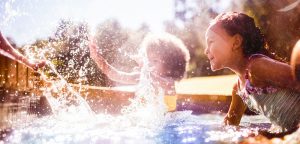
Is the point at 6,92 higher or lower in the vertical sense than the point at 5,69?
lower

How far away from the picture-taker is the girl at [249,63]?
295 centimetres

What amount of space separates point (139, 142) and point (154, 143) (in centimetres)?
13

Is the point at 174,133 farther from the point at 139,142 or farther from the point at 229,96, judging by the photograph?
the point at 229,96

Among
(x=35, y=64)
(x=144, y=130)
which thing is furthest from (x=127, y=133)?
(x=35, y=64)

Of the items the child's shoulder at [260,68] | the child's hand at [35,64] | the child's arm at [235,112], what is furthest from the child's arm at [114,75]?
the child's shoulder at [260,68]

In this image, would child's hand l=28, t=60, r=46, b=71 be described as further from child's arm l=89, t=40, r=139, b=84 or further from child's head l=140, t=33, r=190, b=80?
child's head l=140, t=33, r=190, b=80

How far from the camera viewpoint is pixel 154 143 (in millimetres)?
2541

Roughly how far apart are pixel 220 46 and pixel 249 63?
0.36 meters

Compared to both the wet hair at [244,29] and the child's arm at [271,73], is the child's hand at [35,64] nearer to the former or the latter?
the wet hair at [244,29]

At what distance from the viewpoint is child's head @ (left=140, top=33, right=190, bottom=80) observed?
4.46 meters

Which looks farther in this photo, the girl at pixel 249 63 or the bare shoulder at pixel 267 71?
the girl at pixel 249 63

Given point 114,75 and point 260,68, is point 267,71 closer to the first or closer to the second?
point 260,68

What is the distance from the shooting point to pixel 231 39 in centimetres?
320

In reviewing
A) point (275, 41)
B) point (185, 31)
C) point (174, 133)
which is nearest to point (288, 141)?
point (174, 133)
